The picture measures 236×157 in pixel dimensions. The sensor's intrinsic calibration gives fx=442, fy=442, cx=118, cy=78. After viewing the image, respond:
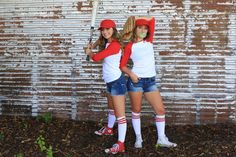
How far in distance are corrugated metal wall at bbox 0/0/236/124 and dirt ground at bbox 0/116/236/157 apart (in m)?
0.21

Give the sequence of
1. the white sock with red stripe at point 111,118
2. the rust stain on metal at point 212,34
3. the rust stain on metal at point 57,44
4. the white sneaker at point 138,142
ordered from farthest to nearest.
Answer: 1. the rust stain on metal at point 57,44
2. the rust stain on metal at point 212,34
3. the white sock with red stripe at point 111,118
4. the white sneaker at point 138,142

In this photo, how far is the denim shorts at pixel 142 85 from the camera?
5766mm

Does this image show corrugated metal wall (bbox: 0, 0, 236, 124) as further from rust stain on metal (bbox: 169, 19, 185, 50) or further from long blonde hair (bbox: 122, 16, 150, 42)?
long blonde hair (bbox: 122, 16, 150, 42)

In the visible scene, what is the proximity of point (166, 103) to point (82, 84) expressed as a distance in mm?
1336

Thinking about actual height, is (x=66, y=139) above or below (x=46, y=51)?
below

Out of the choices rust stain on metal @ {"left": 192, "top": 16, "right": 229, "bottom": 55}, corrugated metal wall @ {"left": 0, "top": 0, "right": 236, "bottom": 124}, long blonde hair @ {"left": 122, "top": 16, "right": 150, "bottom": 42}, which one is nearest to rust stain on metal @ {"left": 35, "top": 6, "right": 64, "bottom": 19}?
corrugated metal wall @ {"left": 0, "top": 0, "right": 236, "bottom": 124}

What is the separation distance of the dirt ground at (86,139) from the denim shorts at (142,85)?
0.81 metres

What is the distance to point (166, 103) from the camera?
6758mm

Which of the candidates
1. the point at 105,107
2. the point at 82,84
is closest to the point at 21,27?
the point at 82,84

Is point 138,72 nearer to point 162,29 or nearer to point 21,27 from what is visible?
point 162,29

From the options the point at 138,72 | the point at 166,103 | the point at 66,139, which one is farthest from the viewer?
the point at 166,103

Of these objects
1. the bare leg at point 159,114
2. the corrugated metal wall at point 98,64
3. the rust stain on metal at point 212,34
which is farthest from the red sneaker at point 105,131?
the rust stain on metal at point 212,34

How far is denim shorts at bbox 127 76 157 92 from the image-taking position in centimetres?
577

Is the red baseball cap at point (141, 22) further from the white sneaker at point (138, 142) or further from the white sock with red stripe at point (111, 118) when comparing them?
the white sneaker at point (138, 142)
